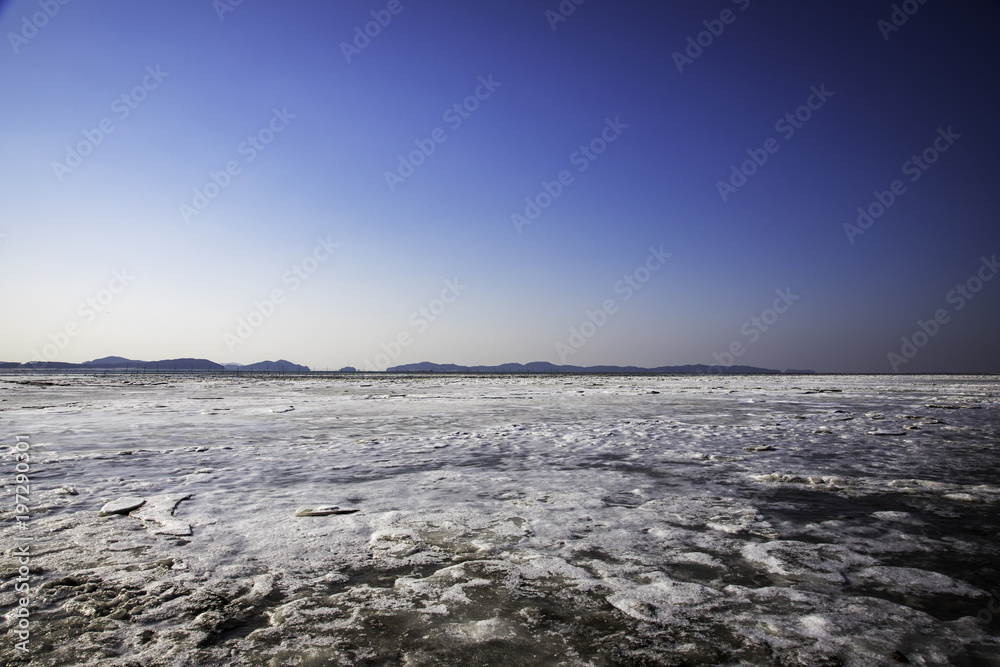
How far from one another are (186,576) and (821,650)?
327 centimetres

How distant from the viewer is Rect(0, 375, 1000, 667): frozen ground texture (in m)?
2.16

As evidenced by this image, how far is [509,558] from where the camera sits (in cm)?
318

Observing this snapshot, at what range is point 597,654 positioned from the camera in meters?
2.06

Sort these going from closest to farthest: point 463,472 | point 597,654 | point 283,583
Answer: point 597,654, point 283,583, point 463,472

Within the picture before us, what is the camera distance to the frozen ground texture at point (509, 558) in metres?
2.16

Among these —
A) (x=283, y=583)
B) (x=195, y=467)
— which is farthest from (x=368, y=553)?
(x=195, y=467)

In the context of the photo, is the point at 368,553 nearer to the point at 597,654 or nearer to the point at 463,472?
the point at 597,654

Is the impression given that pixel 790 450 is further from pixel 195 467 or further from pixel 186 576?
pixel 195 467

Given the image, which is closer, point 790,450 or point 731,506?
point 731,506

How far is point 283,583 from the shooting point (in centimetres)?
279

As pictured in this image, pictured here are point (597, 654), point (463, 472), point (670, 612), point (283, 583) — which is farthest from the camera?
point (463, 472)

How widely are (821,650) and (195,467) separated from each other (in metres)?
6.41

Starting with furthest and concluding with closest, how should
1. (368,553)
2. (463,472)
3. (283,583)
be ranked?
(463,472)
(368,553)
(283,583)

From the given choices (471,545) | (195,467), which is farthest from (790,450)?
(195,467)
